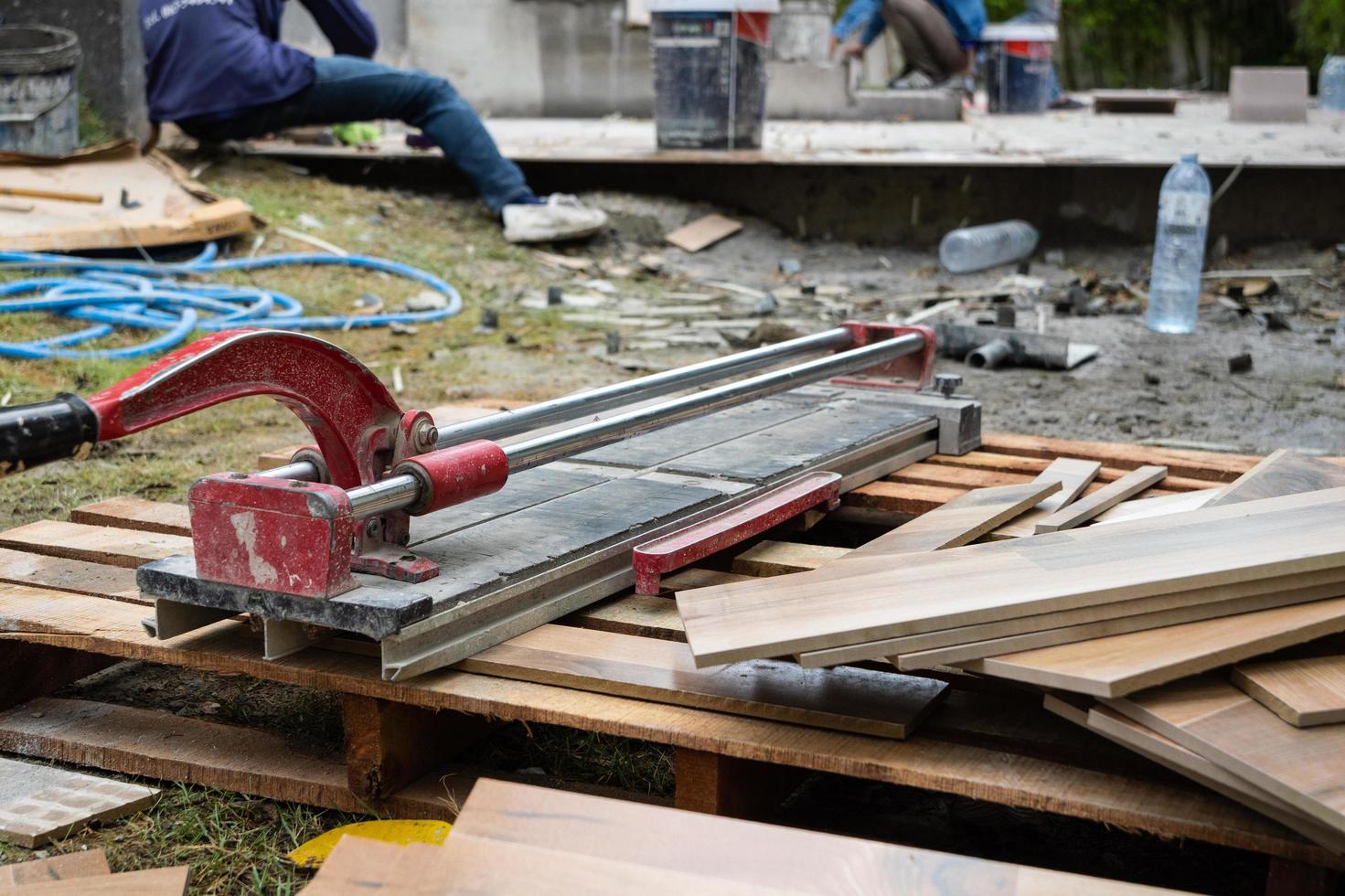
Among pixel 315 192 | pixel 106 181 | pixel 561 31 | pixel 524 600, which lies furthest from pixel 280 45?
pixel 524 600

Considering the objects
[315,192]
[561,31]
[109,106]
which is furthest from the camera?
[561,31]

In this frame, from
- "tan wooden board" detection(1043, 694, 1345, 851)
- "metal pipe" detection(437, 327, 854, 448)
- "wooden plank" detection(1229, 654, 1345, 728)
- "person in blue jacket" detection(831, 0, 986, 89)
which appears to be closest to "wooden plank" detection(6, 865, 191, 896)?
"metal pipe" detection(437, 327, 854, 448)

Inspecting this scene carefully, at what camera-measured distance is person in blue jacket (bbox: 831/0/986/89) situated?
12.3 m

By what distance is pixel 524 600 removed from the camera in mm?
2281

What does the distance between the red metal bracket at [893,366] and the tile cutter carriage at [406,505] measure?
0.84 meters

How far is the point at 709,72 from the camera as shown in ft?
28.6

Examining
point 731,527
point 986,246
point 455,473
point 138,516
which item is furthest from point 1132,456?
point 986,246

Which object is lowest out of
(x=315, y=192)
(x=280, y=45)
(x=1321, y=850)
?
(x=1321, y=850)

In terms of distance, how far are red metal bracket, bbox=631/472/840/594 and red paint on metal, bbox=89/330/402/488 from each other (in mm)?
502

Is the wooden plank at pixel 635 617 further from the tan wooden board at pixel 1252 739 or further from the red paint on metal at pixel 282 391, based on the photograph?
the tan wooden board at pixel 1252 739

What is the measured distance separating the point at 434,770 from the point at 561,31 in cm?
1068

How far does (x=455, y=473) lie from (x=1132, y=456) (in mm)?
2054

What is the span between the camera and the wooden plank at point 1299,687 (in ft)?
5.66

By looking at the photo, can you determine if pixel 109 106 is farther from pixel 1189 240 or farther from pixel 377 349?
pixel 1189 240
